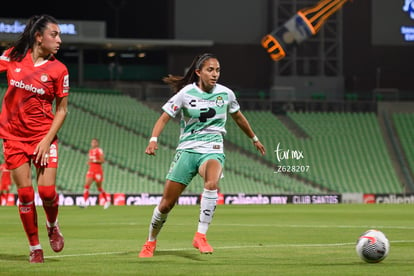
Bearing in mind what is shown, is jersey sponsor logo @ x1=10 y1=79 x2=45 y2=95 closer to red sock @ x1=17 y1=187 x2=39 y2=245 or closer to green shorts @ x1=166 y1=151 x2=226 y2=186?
red sock @ x1=17 y1=187 x2=39 y2=245

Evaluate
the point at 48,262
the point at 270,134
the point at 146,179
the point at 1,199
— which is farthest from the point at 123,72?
the point at 48,262

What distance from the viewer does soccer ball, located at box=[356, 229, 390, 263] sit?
11.8 meters

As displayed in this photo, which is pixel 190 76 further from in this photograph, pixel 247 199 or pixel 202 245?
pixel 247 199

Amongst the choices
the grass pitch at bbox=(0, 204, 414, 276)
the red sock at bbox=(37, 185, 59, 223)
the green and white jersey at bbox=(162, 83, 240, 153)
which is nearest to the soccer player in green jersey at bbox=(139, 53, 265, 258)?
the green and white jersey at bbox=(162, 83, 240, 153)

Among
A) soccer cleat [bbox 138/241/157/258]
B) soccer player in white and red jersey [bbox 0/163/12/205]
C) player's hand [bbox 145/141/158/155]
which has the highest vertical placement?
soccer player in white and red jersey [bbox 0/163/12/205]

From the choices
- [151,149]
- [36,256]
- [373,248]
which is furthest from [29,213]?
[373,248]

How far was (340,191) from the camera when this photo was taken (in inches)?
1991

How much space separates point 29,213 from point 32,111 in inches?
47.1

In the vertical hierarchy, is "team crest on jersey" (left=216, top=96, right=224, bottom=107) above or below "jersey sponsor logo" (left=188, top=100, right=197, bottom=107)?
above

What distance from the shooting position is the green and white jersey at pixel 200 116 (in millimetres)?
13008

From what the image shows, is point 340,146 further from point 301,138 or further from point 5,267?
point 5,267

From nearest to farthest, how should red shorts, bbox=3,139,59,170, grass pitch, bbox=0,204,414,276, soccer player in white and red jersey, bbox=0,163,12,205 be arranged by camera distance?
grass pitch, bbox=0,204,414,276 < red shorts, bbox=3,139,59,170 < soccer player in white and red jersey, bbox=0,163,12,205

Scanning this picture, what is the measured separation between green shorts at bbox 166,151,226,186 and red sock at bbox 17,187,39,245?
2116 mm

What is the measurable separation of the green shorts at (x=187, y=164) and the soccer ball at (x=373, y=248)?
2.26m
